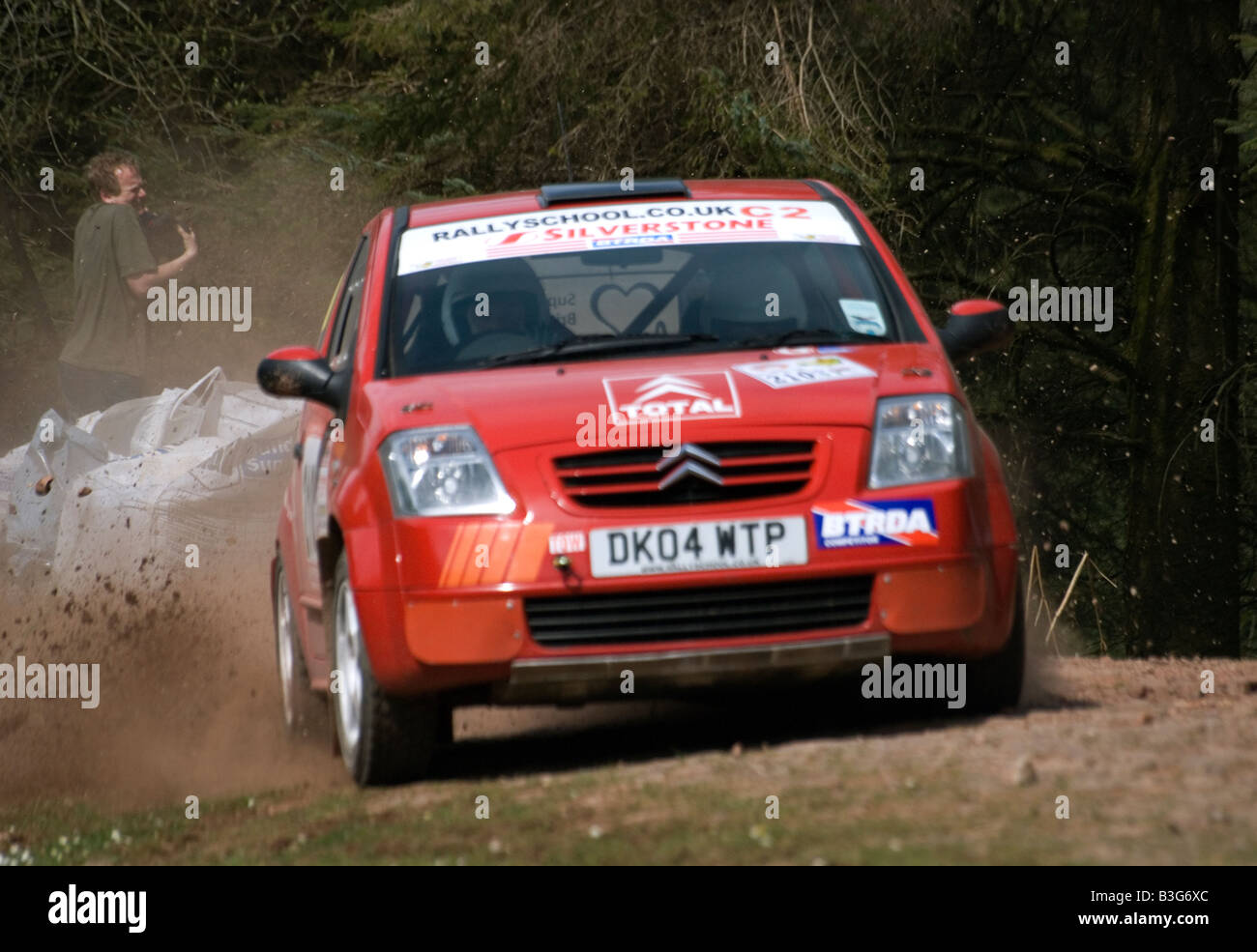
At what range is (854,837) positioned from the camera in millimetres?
4980

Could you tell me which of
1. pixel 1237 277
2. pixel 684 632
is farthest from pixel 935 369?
pixel 1237 277

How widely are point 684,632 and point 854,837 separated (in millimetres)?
1498

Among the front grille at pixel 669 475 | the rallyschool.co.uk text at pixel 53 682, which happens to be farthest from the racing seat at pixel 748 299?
the rallyschool.co.uk text at pixel 53 682

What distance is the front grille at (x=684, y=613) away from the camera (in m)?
6.37

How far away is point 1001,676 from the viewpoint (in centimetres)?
692

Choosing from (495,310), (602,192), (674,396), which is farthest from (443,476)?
(602,192)

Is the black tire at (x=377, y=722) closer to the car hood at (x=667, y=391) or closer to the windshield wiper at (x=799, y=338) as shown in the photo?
the car hood at (x=667, y=391)

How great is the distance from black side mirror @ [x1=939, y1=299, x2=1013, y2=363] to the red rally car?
12 cm

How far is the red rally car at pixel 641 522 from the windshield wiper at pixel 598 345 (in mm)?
→ 13

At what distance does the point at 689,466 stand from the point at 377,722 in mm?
1217

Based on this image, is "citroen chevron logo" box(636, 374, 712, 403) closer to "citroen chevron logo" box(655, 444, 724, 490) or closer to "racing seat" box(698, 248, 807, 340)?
"citroen chevron logo" box(655, 444, 724, 490)

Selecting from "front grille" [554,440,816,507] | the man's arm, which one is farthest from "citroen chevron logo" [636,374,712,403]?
the man's arm

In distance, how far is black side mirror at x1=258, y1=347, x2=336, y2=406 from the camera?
7367 mm
